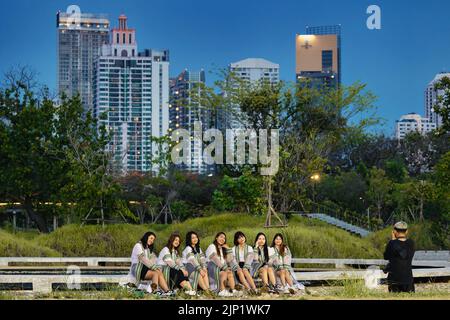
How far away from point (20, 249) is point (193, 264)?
7.23 meters

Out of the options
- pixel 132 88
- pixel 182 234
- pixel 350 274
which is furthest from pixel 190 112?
pixel 350 274

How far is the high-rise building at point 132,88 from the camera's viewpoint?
136ft

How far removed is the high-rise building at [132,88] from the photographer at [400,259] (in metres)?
30.7

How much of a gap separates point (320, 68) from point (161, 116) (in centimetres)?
1048

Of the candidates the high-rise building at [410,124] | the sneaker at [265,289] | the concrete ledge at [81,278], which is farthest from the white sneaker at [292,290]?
the high-rise building at [410,124]

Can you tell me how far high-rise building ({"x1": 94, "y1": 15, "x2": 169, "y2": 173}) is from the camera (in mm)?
41594

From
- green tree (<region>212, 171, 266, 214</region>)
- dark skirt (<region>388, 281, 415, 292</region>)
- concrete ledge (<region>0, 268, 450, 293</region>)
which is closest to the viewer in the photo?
dark skirt (<region>388, 281, 415, 292</region>)

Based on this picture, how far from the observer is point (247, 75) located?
27.4m

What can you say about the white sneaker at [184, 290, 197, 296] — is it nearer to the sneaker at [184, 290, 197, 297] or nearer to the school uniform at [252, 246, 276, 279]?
the sneaker at [184, 290, 197, 297]

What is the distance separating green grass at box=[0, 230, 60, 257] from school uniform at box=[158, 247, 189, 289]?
6999 millimetres

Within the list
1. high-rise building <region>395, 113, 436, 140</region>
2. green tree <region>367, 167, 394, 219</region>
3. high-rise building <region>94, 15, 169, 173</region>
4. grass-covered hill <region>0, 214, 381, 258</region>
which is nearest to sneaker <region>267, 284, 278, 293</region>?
grass-covered hill <region>0, 214, 381, 258</region>

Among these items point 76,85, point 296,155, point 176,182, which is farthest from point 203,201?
point 76,85

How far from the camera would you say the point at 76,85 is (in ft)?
144
